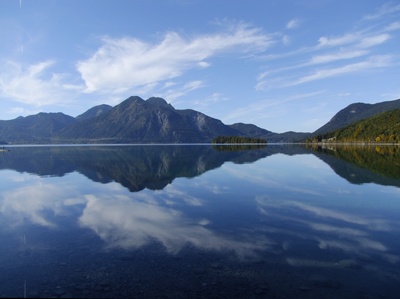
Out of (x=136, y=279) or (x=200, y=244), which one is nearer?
(x=136, y=279)

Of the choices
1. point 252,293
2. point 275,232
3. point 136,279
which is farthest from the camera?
point 275,232

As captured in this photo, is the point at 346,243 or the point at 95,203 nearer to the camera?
the point at 346,243

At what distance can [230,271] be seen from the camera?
16266 mm

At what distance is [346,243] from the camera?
67.8 ft

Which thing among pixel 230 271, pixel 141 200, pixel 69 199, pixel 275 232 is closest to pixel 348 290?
pixel 230 271

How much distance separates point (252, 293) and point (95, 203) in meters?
24.8

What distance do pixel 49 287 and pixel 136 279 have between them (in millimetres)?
3964

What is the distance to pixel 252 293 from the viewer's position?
13.9 m

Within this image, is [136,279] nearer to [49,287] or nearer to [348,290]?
[49,287]

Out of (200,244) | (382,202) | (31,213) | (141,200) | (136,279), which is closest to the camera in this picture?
(136,279)

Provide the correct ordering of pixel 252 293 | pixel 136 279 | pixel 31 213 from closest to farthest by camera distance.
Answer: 1. pixel 252 293
2. pixel 136 279
3. pixel 31 213

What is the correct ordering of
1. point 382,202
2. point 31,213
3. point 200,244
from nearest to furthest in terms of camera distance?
point 200,244
point 31,213
point 382,202

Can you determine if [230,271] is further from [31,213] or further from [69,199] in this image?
[69,199]

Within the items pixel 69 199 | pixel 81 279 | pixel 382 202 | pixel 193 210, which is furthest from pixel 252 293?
pixel 69 199
